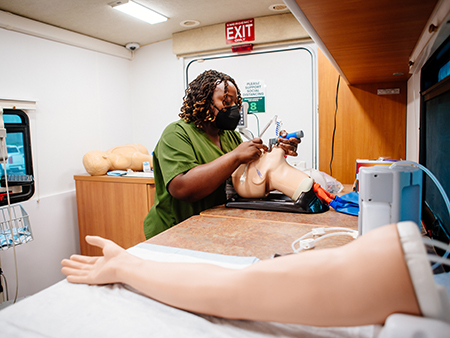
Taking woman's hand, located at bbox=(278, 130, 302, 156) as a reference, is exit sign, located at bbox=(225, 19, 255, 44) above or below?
above

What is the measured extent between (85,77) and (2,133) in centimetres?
129

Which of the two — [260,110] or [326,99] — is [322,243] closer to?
[326,99]

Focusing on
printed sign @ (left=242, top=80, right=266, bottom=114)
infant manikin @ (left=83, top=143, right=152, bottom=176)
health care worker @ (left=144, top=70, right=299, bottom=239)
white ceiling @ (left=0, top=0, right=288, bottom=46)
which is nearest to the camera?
health care worker @ (left=144, top=70, right=299, bottom=239)

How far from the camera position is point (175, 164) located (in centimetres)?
139

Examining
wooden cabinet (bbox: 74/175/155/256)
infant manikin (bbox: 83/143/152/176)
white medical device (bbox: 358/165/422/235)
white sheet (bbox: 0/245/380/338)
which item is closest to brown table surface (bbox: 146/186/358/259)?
white medical device (bbox: 358/165/422/235)

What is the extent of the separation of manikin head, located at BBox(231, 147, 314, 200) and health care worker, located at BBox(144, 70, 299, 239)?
0.05 meters

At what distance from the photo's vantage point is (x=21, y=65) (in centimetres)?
269

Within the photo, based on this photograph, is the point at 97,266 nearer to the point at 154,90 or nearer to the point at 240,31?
the point at 240,31

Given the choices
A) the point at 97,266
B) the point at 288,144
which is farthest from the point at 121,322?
the point at 288,144

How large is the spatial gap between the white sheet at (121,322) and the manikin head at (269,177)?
884mm

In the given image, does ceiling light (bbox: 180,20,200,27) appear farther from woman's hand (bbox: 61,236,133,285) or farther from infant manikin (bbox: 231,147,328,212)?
woman's hand (bbox: 61,236,133,285)

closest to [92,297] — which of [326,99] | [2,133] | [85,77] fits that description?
[2,133]

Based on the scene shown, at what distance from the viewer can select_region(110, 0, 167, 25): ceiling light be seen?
8.30 feet

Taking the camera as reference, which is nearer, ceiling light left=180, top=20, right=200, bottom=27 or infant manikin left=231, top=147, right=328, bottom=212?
infant manikin left=231, top=147, right=328, bottom=212
